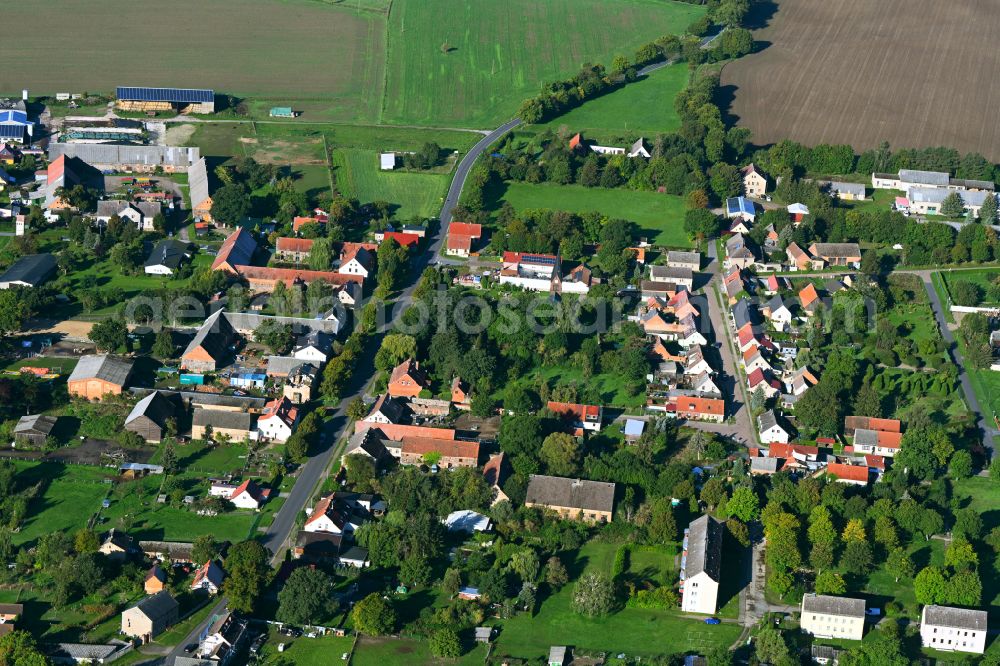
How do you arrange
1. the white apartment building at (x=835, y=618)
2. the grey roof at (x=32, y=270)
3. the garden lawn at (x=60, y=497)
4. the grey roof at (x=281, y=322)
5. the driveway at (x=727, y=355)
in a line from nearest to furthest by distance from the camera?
the white apartment building at (x=835, y=618)
the garden lawn at (x=60, y=497)
the driveway at (x=727, y=355)
the grey roof at (x=281, y=322)
the grey roof at (x=32, y=270)

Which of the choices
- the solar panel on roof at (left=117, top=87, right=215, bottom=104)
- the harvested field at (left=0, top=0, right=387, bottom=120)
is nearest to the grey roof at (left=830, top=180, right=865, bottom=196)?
the harvested field at (left=0, top=0, right=387, bottom=120)

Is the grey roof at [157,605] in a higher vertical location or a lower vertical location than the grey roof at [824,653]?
lower

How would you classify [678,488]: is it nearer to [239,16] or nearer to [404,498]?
[404,498]

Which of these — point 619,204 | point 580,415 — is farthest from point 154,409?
point 619,204

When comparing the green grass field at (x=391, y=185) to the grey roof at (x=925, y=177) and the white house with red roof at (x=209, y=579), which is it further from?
the white house with red roof at (x=209, y=579)

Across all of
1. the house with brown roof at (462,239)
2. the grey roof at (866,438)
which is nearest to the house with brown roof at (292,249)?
the house with brown roof at (462,239)

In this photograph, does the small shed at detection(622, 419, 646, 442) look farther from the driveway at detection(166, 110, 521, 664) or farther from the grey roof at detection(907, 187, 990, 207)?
the grey roof at detection(907, 187, 990, 207)
